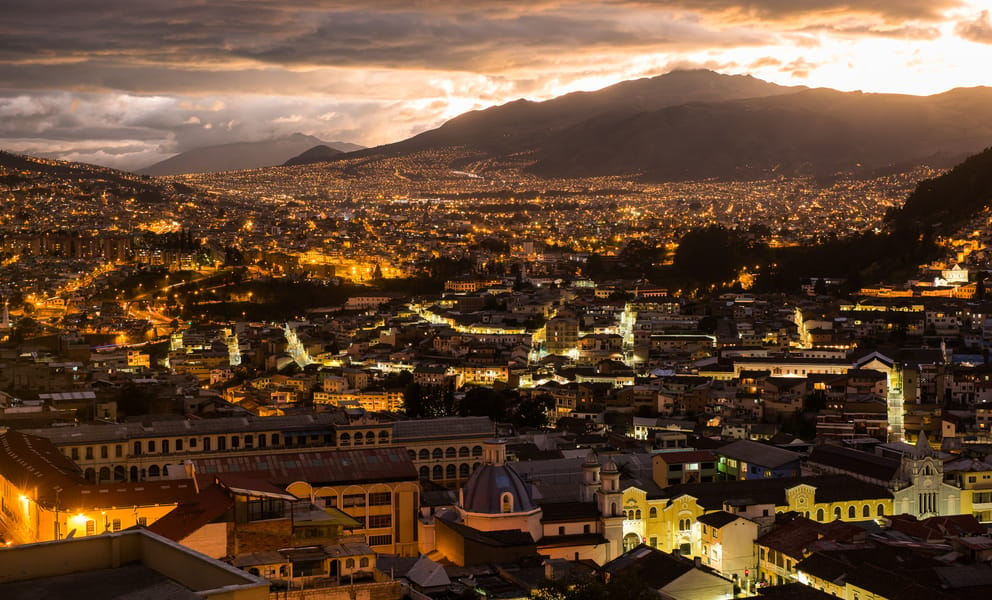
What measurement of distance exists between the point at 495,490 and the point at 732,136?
5371 inches

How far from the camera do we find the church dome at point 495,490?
15883 mm

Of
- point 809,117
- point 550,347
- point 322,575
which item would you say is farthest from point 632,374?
point 809,117

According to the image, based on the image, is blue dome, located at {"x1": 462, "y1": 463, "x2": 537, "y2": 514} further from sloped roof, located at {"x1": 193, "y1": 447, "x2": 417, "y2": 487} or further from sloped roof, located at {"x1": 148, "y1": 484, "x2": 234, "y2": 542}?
sloped roof, located at {"x1": 148, "y1": 484, "x2": 234, "y2": 542}

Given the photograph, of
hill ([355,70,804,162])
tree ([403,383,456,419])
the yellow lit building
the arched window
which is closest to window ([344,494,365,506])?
the arched window

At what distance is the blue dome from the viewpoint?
52.1 ft

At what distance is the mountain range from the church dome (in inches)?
4639

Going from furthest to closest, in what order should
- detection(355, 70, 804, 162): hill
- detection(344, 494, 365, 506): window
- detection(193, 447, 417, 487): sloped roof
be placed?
detection(355, 70, 804, 162): hill < detection(193, 447, 417, 487): sloped roof < detection(344, 494, 365, 506): window

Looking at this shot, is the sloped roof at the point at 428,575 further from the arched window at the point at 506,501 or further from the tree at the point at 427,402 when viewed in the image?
the tree at the point at 427,402

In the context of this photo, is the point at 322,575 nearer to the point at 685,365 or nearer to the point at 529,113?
the point at 685,365

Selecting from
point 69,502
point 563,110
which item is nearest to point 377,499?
point 69,502

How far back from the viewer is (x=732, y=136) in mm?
148250

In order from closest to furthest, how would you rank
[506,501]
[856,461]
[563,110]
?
[506,501] < [856,461] < [563,110]

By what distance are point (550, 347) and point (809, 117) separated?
12016cm

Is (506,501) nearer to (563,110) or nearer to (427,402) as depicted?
(427,402)
